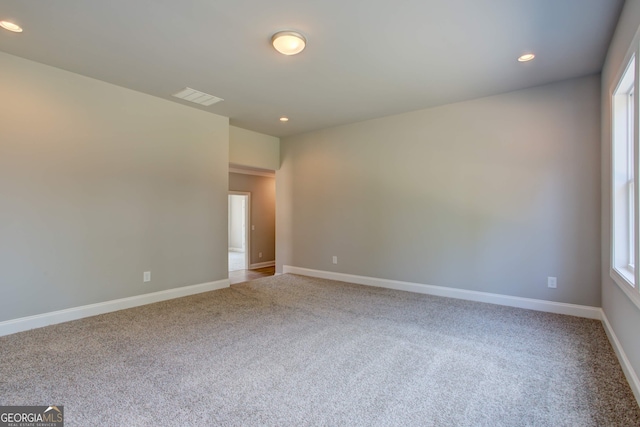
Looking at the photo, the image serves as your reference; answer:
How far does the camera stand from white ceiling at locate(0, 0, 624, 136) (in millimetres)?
2297

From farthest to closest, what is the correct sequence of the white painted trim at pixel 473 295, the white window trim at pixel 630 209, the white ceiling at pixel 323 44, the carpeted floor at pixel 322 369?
the white painted trim at pixel 473 295
the white ceiling at pixel 323 44
the white window trim at pixel 630 209
the carpeted floor at pixel 322 369

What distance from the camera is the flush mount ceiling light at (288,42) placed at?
2.58 meters

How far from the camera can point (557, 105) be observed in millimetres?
3547

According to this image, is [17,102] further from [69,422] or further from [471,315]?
[471,315]

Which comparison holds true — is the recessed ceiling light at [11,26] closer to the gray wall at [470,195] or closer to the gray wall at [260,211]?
the gray wall at [470,195]

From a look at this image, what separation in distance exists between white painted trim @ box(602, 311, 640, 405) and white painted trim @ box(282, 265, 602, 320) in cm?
45

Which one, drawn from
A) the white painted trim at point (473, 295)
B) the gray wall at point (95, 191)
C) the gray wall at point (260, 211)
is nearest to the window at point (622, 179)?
the white painted trim at point (473, 295)

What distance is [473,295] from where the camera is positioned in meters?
4.09

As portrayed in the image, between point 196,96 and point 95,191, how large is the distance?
5.50 feet

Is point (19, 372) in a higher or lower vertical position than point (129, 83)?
lower

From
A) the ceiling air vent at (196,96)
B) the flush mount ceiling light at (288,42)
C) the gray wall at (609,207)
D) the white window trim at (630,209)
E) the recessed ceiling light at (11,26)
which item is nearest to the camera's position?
the white window trim at (630,209)

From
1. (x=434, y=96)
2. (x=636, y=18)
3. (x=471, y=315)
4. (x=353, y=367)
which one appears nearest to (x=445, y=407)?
(x=353, y=367)

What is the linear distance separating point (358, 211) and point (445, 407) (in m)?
3.55

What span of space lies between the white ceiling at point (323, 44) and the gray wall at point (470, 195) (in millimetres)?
450
